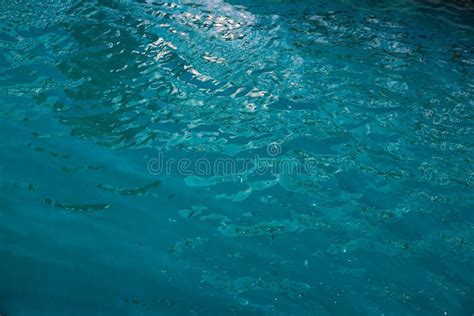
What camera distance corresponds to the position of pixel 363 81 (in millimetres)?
7531

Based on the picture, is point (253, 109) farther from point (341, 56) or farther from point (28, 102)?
point (28, 102)

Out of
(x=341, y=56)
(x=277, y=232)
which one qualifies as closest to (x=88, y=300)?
(x=277, y=232)

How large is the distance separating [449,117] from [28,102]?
7.79 meters

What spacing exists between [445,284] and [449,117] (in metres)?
3.82

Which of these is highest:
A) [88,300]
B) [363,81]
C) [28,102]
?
[363,81]

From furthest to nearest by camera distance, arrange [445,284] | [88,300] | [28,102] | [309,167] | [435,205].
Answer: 1. [28,102]
2. [309,167]
3. [435,205]
4. [445,284]
5. [88,300]

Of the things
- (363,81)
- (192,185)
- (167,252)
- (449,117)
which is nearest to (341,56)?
(363,81)

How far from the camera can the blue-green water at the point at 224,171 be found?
4.09m

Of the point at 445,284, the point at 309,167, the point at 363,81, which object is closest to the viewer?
the point at 445,284

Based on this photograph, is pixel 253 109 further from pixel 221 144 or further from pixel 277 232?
pixel 277 232

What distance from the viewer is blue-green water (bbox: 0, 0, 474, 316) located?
4094 millimetres

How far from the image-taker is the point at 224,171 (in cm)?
545

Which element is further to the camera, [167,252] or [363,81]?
[363,81]

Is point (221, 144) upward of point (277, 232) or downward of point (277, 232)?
upward
